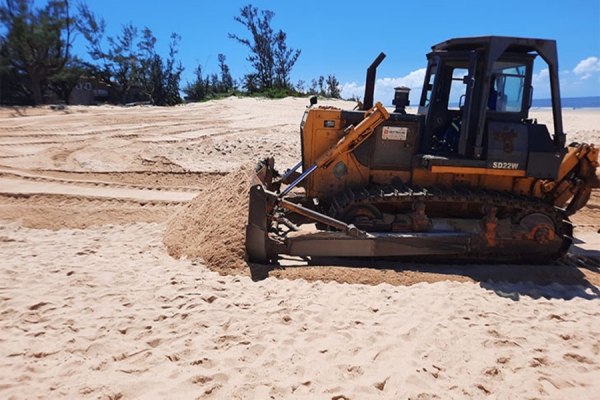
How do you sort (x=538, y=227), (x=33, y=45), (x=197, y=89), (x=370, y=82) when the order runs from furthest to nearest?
1. (x=197, y=89)
2. (x=33, y=45)
3. (x=370, y=82)
4. (x=538, y=227)

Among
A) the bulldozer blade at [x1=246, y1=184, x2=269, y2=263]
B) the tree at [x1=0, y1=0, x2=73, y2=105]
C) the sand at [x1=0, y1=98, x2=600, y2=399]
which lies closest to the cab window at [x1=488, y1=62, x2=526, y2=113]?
the sand at [x1=0, y1=98, x2=600, y2=399]

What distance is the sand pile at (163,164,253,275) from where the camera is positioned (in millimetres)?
5078

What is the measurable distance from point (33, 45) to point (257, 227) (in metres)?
26.2

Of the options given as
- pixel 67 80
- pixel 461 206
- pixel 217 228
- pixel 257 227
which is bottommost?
pixel 217 228

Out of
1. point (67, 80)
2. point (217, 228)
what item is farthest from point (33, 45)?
point (217, 228)

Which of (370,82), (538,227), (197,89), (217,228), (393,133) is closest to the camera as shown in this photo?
(538,227)

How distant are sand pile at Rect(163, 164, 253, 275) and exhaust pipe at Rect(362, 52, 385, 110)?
2.04 meters

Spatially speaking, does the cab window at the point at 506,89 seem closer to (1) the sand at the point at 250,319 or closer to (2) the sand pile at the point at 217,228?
(1) the sand at the point at 250,319

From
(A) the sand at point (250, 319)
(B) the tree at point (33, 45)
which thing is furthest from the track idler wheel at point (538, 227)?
(B) the tree at point (33, 45)

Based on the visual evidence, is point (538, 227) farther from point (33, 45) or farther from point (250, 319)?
point (33, 45)

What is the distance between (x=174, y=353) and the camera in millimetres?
3295

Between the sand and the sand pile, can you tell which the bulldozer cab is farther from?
the sand pile

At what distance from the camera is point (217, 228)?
5535 mm

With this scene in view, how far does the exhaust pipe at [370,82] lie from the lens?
5.50 meters
